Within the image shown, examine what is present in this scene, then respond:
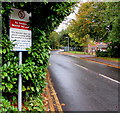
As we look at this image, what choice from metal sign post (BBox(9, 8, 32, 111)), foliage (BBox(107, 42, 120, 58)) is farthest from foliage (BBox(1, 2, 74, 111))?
foliage (BBox(107, 42, 120, 58))

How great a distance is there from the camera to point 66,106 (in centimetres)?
391

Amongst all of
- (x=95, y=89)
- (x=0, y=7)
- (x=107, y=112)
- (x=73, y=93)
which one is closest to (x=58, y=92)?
(x=73, y=93)

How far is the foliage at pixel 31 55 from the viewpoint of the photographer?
2.47 meters

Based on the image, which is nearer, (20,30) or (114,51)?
(20,30)

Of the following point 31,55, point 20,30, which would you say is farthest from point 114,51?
point 20,30

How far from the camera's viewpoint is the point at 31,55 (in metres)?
2.95

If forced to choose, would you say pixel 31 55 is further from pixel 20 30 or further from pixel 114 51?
pixel 114 51

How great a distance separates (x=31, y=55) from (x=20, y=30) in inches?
25.0

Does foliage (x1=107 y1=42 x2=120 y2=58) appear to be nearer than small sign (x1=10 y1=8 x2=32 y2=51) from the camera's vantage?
No

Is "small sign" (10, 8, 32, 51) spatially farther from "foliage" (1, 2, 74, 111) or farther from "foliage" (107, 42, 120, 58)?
"foliage" (107, 42, 120, 58)

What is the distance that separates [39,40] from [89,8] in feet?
64.3

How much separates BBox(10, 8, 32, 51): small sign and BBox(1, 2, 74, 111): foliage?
0.34 feet

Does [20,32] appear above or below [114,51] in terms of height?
above

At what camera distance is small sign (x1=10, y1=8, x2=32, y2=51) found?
256 centimetres
